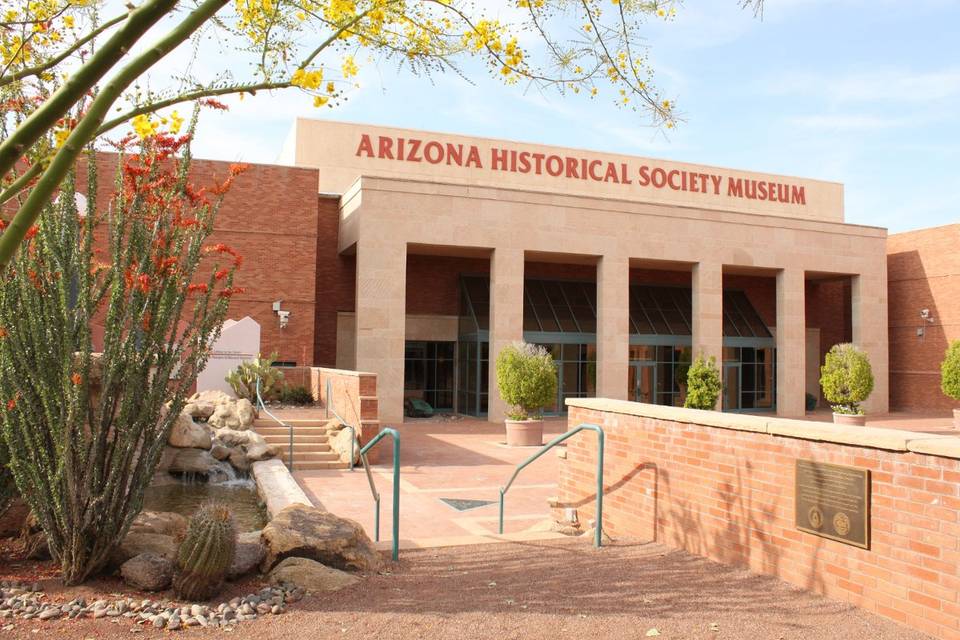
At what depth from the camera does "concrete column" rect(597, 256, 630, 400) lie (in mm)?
25062

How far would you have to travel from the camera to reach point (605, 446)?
7.95 metres

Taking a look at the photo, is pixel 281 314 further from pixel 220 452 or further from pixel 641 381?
pixel 641 381

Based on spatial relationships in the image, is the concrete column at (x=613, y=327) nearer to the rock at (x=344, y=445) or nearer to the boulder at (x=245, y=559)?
the rock at (x=344, y=445)

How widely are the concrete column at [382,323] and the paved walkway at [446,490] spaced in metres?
4.10

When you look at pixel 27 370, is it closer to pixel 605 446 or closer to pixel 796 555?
pixel 605 446

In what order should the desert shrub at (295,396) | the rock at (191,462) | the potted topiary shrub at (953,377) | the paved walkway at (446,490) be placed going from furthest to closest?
the potted topiary shrub at (953,377) < the desert shrub at (295,396) < the rock at (191,462) < the paved walkway at (446,490)

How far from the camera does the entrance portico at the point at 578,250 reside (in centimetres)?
2261

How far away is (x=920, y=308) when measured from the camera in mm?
30438

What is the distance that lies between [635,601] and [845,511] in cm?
160

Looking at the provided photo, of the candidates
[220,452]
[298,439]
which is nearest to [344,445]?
[298,439]

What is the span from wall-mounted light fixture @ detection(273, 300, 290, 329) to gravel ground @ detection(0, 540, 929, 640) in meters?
17.4

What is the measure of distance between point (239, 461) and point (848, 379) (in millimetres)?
17066

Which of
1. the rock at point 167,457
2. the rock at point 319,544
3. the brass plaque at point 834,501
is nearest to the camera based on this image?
the brass plaque at point 834,501

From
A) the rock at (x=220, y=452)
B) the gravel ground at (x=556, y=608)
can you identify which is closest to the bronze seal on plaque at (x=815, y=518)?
the gravel ground at (x=556, y=608)
